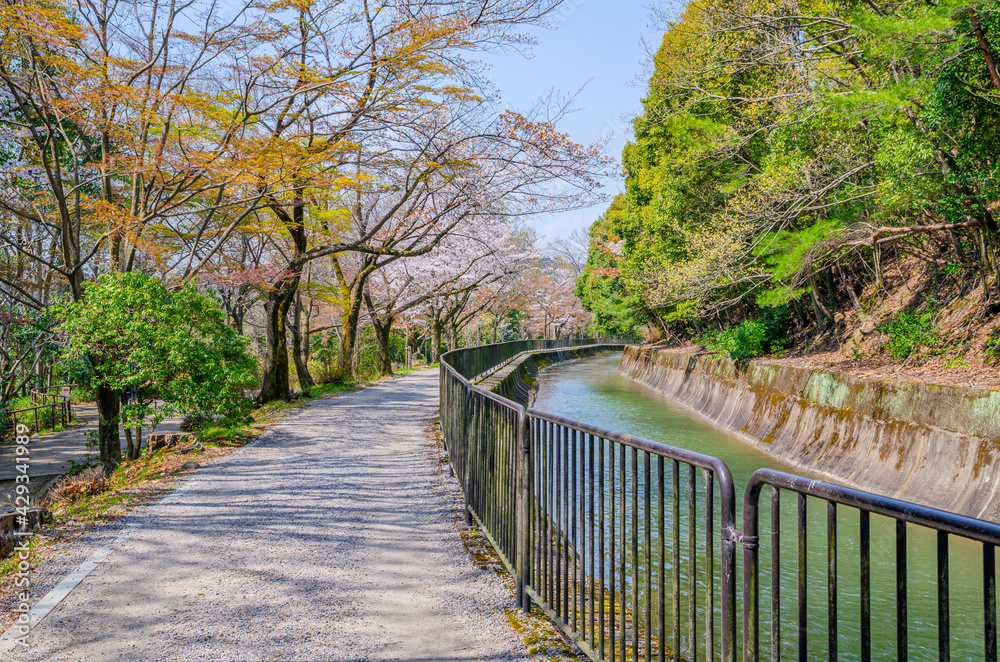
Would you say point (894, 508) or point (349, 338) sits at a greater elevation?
point (349, 338)

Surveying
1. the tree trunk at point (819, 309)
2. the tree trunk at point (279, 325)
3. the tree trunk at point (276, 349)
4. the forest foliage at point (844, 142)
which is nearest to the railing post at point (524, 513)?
the forest foliage at point (844, 142)

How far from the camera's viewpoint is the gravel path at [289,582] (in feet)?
10.7

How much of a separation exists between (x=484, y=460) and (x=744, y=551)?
308 cm

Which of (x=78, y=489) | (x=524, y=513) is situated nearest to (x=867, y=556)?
(x=524, y=513)

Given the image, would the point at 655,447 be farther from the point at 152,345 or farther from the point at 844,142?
the point at 844,142

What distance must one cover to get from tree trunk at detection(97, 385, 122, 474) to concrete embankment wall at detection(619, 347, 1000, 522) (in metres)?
11.1

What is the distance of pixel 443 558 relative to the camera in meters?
4.66

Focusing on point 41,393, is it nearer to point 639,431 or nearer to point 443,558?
point 639,431

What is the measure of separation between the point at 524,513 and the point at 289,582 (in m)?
1.70

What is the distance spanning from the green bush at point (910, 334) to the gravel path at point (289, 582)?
8.01 m

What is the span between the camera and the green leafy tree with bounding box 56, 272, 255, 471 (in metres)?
8.77

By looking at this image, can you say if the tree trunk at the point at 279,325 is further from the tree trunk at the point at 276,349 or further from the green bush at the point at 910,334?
the green bush at the point at 910,334

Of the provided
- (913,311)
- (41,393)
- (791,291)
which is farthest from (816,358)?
(41,393)

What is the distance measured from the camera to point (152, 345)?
8828 mm
